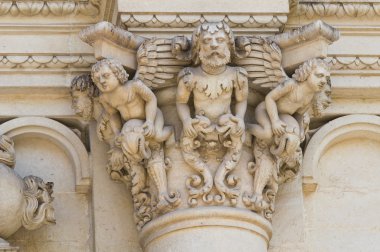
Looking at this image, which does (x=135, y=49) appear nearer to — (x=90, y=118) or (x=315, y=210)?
(x=90, y=118)

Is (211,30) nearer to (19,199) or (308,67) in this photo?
(308,67)

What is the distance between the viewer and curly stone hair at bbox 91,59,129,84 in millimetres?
9758

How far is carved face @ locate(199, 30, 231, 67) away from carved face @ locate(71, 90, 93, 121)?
2.45 feet

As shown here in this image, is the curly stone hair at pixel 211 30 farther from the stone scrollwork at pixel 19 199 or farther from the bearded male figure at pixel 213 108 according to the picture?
the stone scrollwork at pixel 19 199

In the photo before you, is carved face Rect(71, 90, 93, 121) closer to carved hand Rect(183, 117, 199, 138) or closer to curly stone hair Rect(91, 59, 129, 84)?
curly stone hair Rect(91, 59, 129, 84)

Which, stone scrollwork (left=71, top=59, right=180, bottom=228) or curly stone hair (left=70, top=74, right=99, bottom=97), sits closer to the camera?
stone scrollwork (left=71, top=59, right=180, bottom=228)

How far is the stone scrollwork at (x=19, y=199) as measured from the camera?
9.76m

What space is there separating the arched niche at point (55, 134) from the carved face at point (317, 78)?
1.28 meters

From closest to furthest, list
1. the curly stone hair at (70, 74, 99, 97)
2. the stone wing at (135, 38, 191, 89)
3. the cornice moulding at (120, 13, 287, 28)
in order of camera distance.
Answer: the stone wing at (135, 38, 191, 89) < the cornice moulding at (120, 13, 287, 28) < the curly stone hair at (70, 74, 99, 97)

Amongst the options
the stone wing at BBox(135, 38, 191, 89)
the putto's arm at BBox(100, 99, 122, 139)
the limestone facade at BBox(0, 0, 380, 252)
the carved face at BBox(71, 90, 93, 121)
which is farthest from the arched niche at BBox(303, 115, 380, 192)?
the carved face at BBox(71, 90, 93, 121)

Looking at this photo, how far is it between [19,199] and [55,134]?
1.92ft

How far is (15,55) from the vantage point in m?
10.2

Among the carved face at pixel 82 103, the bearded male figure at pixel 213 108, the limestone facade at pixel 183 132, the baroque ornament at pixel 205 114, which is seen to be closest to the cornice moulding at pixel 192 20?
the limestone facade at pixel 183 132

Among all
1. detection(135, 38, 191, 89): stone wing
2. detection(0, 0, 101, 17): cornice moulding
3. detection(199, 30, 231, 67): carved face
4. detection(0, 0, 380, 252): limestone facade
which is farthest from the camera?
detection(0, 0, 101, 17): cornice moulding
